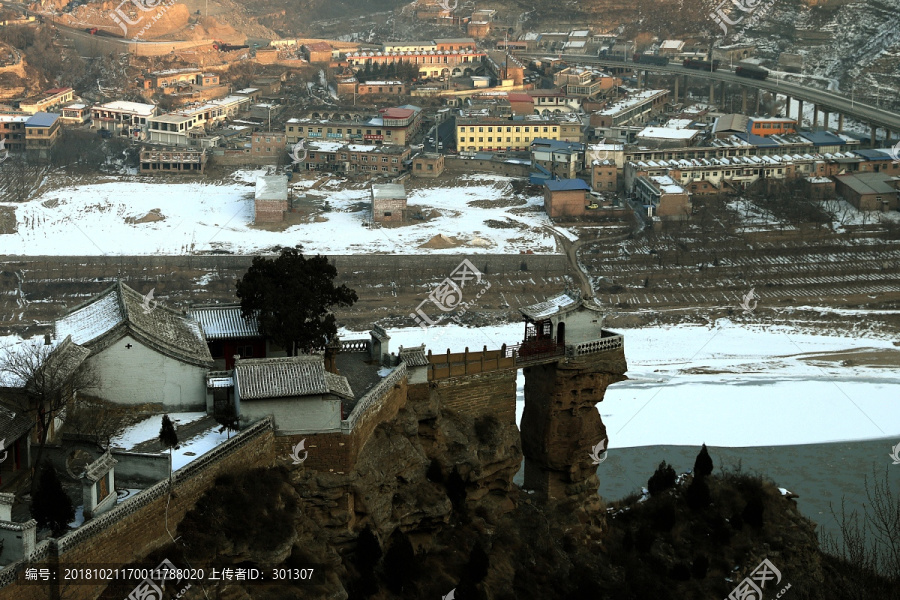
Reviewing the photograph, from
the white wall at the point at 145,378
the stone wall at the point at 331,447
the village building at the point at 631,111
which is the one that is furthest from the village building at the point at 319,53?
the stone wall at the point at 331,447

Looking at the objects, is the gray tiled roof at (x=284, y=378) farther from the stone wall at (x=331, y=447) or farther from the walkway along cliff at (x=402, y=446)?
Answer: the stone wall at (x=331, y=447)

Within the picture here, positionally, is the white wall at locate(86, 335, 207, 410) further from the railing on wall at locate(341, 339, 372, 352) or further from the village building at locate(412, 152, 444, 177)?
the village building at locate(412, 152, 444, 177)

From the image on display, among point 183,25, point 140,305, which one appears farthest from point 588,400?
point 183,25

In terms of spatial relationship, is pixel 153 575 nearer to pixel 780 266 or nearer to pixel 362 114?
pixel 780 266

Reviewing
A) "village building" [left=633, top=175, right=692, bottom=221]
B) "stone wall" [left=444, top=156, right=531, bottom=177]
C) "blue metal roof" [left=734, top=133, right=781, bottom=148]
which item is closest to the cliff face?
"village building" [left=633, top=175, right=692, bottom=221]

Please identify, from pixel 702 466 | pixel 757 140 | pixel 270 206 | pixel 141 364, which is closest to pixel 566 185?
pixel 270 206
